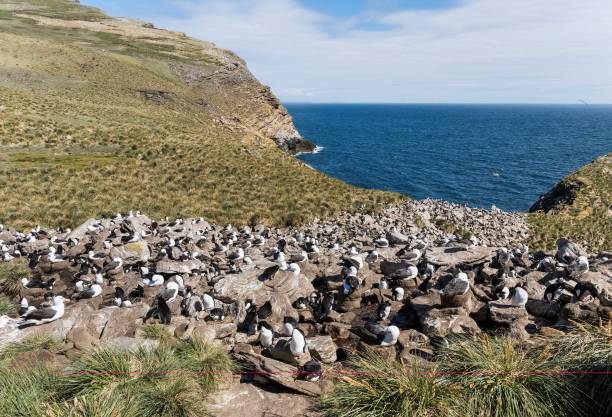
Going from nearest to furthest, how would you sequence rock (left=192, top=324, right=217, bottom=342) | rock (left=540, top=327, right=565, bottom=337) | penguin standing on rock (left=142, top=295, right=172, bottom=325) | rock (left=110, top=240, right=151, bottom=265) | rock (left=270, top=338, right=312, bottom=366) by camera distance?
rock (left=540, top=327, right=565, bottom=337)
rock (left=270, top=338, right=312, bottom=366)
rock (left=192, top=324, right=217, bottom=342)
penguin standing on rock (left=142, top=295, right=172, bottom=325)
rock (left=110, top=240, right=151, bottom=265)

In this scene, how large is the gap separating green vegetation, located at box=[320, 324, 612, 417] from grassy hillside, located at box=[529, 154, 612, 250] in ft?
93.6

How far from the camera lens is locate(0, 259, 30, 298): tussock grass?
13.1 meters

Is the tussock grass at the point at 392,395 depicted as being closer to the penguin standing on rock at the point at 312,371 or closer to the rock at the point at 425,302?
the penguin standing on rock at the point at 312,371

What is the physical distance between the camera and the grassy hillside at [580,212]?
3272 cm

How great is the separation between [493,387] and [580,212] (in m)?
43.3

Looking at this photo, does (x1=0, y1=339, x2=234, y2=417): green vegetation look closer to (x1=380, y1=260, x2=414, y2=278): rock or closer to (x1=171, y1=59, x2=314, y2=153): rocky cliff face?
(x1=380, y1=260, x2=414, y2=278): rock

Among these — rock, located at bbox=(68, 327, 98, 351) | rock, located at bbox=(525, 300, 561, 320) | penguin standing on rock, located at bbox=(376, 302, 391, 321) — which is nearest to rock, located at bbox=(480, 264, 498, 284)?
rock, located at bbox=(525, 300, 561, 320)

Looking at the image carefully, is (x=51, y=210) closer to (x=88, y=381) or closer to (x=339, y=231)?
(x=339, y=231)

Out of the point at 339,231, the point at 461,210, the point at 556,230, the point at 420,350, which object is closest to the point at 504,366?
the point at 420,350

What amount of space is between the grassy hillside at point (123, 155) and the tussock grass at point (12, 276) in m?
9.13

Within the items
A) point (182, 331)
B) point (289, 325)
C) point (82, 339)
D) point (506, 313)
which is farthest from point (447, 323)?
point (82, 339)

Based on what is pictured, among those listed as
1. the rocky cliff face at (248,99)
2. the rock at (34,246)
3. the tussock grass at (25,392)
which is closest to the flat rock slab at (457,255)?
the tussock grass at (25,392)

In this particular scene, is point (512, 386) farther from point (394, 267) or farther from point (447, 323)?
point (394, 267)

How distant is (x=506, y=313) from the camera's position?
9070mm
